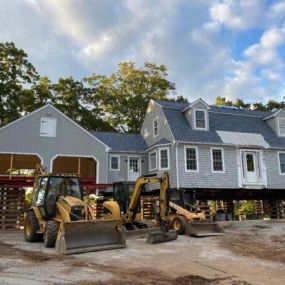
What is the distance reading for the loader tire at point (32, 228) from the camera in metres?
12.8

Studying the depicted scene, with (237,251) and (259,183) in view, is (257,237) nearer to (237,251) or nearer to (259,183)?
(237,251)

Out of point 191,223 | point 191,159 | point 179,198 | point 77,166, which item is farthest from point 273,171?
point 77,166

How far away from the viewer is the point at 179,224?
15.7 meters

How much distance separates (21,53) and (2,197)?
77.8 ft

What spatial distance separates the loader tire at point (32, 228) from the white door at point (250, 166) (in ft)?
55.2

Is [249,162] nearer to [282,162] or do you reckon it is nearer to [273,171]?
[273,171]

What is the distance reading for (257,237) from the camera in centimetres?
1506

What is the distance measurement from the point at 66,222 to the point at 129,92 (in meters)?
36.1

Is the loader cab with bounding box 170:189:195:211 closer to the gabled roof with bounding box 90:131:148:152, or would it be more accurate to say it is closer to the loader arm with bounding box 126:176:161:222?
the loader arm with bounding box 126:176:161:222

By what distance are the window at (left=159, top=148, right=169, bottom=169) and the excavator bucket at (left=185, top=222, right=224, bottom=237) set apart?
31.5 ft

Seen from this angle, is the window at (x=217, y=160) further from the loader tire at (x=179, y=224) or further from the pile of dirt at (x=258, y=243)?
the loader tire at (x=179, y=224)

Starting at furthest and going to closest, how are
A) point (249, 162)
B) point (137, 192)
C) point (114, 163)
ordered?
point (114, 163) < point (249, 162) < point (137, 192)

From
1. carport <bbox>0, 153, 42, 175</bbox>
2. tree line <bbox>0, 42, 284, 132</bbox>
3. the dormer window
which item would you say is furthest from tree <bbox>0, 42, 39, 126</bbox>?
the dormer window

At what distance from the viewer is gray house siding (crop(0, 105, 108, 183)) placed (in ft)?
73.6
